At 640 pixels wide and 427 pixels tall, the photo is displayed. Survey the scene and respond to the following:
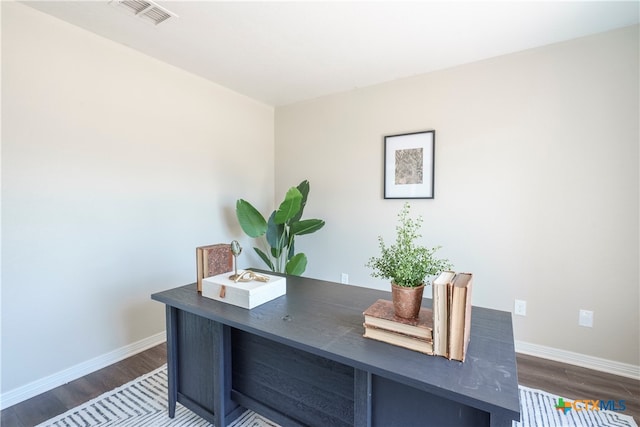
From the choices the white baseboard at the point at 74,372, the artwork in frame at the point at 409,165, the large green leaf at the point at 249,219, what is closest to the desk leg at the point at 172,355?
the white baseboard at the point at 74,372

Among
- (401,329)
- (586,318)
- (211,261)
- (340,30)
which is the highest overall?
(340,30)

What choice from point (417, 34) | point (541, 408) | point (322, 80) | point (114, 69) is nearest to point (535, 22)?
point (417, 34)

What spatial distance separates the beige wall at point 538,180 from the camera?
6.64 ft

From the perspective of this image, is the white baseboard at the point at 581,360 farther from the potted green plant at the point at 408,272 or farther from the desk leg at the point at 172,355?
the desk leg at the point at 172,355

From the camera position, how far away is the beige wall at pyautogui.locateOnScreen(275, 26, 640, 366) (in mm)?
2025

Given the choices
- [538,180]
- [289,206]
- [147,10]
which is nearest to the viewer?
[147,10]

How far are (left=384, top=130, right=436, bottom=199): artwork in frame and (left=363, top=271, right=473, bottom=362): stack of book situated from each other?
1.75m

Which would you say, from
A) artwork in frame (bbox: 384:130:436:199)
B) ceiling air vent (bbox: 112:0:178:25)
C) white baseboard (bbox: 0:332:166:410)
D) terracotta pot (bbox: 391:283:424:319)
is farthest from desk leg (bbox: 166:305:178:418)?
artwork in frame (bbox: 384:130:436:199)

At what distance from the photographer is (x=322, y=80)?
9.34 ft

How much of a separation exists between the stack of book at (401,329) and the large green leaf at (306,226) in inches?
71.9

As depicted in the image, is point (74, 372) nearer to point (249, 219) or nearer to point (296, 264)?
point (249, 219)

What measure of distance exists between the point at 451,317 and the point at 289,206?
77.6 inches

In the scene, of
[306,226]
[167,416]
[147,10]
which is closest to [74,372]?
[167,416]

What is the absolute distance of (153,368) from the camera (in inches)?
85.1
